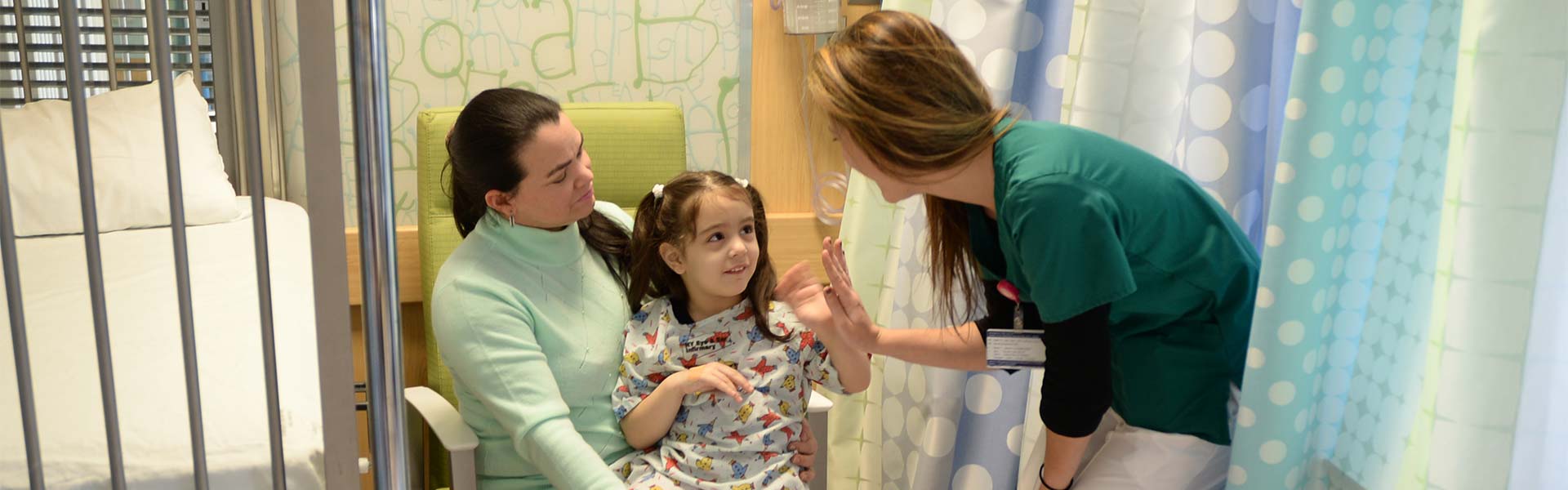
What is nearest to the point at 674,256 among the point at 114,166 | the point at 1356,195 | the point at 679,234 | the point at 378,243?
the point at 679,234

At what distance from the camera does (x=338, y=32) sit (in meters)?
2.49

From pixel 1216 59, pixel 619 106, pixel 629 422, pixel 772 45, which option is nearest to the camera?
pixel 1216 59

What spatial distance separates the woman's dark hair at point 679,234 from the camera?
1.72 metres

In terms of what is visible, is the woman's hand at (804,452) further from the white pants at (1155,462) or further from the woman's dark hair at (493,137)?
the woman's dark hair at (493,137)

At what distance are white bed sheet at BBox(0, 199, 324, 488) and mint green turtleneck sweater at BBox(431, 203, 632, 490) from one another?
212 millimetres

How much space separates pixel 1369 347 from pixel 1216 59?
1.43ft

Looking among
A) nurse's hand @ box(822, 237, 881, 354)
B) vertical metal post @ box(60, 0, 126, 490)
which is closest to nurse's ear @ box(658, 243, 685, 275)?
nurse's hand @ box(822, 237, 881, 354)

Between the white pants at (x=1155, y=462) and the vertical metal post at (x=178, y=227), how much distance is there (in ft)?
3.37

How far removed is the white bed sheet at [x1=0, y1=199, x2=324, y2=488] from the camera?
122 centimetres

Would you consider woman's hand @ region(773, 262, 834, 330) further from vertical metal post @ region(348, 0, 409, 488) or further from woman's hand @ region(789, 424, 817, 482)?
vertical metal post @ region(348, 0, 409, 488)

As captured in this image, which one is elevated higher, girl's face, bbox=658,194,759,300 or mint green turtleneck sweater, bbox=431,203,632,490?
girl's face, bbox=658,194,759,300

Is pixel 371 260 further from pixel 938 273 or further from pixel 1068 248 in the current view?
pixel 938 273

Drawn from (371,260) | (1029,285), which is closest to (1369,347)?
(1029,285)

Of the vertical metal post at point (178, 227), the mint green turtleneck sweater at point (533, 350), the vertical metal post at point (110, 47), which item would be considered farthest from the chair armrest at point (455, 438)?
the vertical metal post at point (110, 47)
